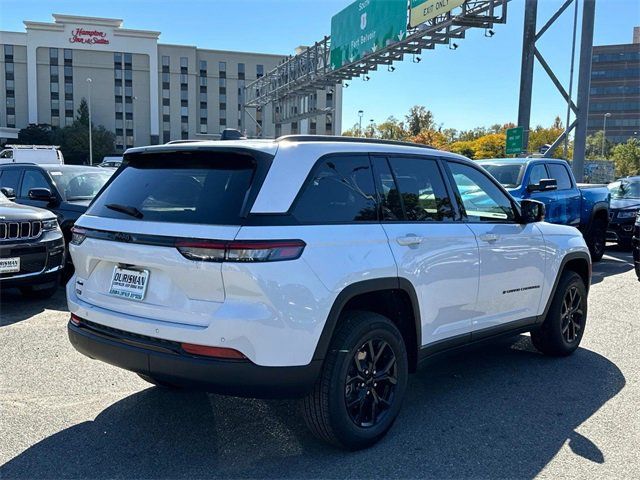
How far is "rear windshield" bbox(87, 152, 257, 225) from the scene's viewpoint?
10.4 ft

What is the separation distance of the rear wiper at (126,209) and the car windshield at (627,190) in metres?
13.6

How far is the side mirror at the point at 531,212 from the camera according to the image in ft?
16.0

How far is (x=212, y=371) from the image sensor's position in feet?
9.94

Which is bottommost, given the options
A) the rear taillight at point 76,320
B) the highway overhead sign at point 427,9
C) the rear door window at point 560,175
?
the rear taillight at point 76,320

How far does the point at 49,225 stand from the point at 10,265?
741mm

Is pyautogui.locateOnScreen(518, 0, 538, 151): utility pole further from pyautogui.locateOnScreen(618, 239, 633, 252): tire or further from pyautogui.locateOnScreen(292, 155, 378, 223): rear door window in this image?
pyautogui.locateOnScreen(292, 155, 378, 223): rear door window

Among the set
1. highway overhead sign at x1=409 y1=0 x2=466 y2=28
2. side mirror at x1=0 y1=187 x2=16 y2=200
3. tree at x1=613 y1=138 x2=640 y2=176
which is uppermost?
highway overhead sign at x1=409 y1=0 x2=466 y2=28

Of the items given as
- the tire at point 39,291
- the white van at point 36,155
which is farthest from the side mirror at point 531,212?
the white van at point 36,155

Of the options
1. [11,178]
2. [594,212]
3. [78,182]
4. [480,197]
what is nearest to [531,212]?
[480,197]

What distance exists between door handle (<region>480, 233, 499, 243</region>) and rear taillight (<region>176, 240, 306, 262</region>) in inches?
71.6

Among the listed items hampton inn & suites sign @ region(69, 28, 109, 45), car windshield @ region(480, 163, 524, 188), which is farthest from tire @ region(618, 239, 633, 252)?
hampton inn & suites sign @ region(69, 28, 109, 45)

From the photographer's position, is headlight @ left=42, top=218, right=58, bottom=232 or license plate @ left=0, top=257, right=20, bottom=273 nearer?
license plate @ left=0, top=257, right=20, bottom=273

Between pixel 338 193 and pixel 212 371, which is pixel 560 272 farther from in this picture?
pixel 212 371

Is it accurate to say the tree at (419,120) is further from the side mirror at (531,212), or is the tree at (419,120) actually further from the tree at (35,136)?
the side mirror at (531,212)
